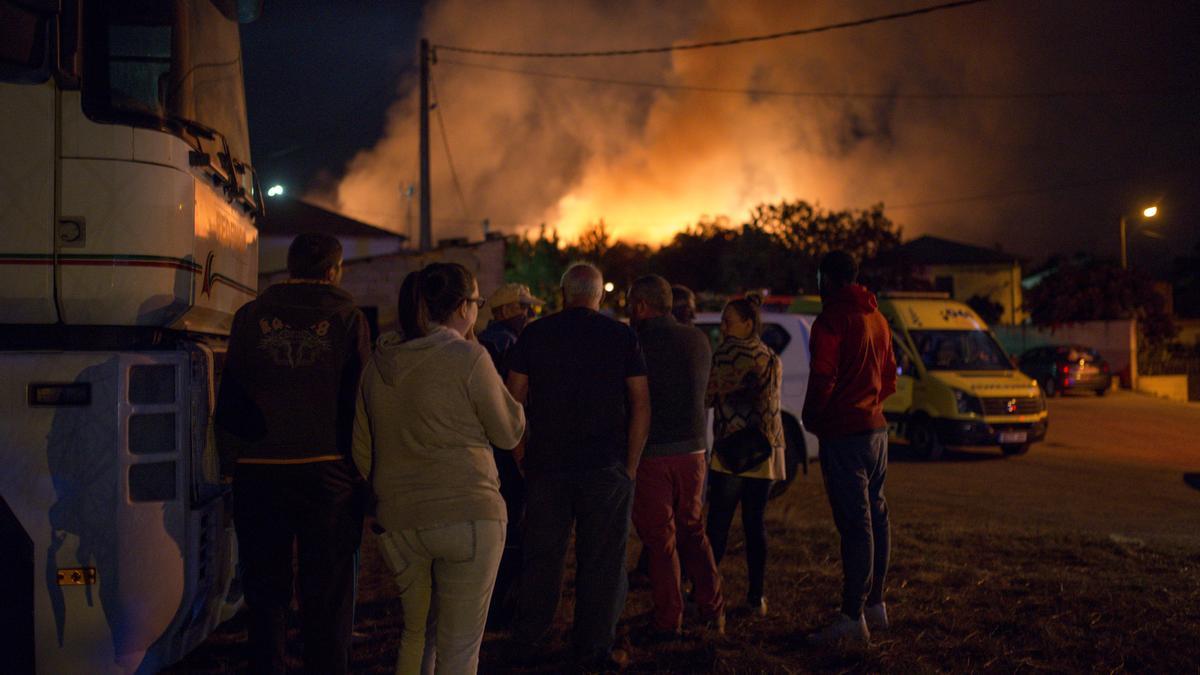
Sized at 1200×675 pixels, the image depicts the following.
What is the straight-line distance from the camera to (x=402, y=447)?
362 centimetres

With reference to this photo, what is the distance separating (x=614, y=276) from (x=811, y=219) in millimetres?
22361

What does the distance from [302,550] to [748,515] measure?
9.70 ft

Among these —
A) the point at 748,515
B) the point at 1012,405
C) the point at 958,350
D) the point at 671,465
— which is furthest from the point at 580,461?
the point at 958,350

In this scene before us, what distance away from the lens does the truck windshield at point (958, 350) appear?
562 inches

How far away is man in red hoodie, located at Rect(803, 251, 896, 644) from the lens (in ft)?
17.4

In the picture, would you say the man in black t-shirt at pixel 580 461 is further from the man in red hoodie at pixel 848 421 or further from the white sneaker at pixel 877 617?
the white sneaker at pixel 877 617

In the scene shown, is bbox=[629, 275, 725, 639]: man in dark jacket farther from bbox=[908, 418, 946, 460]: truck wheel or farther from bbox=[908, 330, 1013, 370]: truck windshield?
bbox=[908, 330, 1013, 370]: truck windshield

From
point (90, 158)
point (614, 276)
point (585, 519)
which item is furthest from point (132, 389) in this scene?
point (614, 276)

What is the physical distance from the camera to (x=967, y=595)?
6.32 m

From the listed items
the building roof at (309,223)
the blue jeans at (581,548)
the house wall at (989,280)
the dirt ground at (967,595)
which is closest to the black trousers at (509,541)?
the dirt ground at (967,595)

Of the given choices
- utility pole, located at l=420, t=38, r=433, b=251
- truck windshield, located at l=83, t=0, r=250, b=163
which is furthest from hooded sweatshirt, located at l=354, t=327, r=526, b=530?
utility pole, located at l=420, t=38, r=433, b=251

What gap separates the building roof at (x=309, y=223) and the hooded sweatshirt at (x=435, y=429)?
1711 inches

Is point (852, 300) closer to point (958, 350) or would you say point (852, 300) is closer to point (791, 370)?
point (791, 370)

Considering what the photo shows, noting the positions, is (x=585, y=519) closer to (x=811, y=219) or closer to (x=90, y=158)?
(x=90, y=158)
